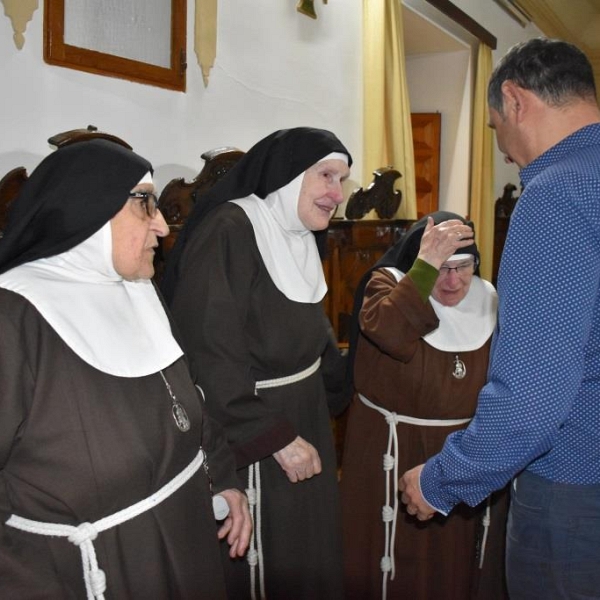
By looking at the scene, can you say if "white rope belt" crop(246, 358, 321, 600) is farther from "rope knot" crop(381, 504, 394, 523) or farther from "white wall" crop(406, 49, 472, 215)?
"white wall" crop(406, 49, 472, 215)

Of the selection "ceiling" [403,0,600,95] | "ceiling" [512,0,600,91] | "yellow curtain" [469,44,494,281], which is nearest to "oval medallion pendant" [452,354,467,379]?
"ceiling" [403,0,600,95]

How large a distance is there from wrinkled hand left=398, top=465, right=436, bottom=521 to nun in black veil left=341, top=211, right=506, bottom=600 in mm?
607

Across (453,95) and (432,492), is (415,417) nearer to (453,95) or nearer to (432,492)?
(432,492)

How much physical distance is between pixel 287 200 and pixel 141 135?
2.33 ft

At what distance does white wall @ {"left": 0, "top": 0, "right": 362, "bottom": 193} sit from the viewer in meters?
2.09

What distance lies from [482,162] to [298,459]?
4552 millimetres

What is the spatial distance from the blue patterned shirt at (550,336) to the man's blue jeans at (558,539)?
0.04 meters

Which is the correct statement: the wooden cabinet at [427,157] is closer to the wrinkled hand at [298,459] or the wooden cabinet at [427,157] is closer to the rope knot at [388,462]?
the rope knot at [388,462]

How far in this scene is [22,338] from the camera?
1.27m

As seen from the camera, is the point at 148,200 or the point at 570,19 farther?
the point at 570,19

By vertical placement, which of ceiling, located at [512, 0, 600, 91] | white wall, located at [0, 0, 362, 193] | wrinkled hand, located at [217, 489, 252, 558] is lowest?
wrinkled hand, located at [217, 489, 252, 558]

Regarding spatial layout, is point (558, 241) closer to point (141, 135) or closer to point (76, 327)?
point (76, 327)

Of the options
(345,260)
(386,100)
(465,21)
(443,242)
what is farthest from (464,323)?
(465,21)

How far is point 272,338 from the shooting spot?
81.2 inches
